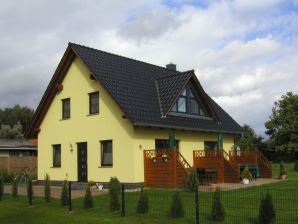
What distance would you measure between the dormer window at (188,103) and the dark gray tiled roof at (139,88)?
0.59m

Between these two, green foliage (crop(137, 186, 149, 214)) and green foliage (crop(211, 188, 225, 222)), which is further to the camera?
green foliage (crop(137, 186, 149, 214))

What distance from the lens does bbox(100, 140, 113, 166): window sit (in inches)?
828

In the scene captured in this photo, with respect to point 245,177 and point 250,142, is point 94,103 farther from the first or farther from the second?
point 250,142

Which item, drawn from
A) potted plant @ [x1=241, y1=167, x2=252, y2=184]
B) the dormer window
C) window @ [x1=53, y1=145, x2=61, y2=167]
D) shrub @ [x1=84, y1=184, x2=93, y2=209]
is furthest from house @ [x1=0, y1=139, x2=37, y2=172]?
shrub @ [x1=84, y1=184, x2=93, y2=209]

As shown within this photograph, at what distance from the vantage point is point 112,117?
2077 centimetres

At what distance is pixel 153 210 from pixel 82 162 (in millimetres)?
10983

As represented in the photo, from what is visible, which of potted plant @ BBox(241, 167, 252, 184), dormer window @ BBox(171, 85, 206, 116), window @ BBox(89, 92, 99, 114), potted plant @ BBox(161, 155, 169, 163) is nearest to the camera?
potted plant @ BBox(161, 155, 169, 163)

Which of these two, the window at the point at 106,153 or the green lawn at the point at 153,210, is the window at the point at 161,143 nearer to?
the window at the point at 106,153

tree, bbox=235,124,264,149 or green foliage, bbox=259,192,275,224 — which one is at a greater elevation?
tree, bbox=235,124,264,149

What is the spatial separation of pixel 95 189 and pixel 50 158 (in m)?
5.75

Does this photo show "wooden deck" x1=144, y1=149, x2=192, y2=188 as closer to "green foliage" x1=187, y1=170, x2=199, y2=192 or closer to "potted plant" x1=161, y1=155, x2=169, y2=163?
"potted plant" x1=161, y1=155, x2=169, y2=163

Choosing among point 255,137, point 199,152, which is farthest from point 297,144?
point 199,152

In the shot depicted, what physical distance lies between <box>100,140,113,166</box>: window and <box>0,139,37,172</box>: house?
1056 centimetres

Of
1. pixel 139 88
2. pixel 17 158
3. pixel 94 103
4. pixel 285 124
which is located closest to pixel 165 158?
pixel 139 88
